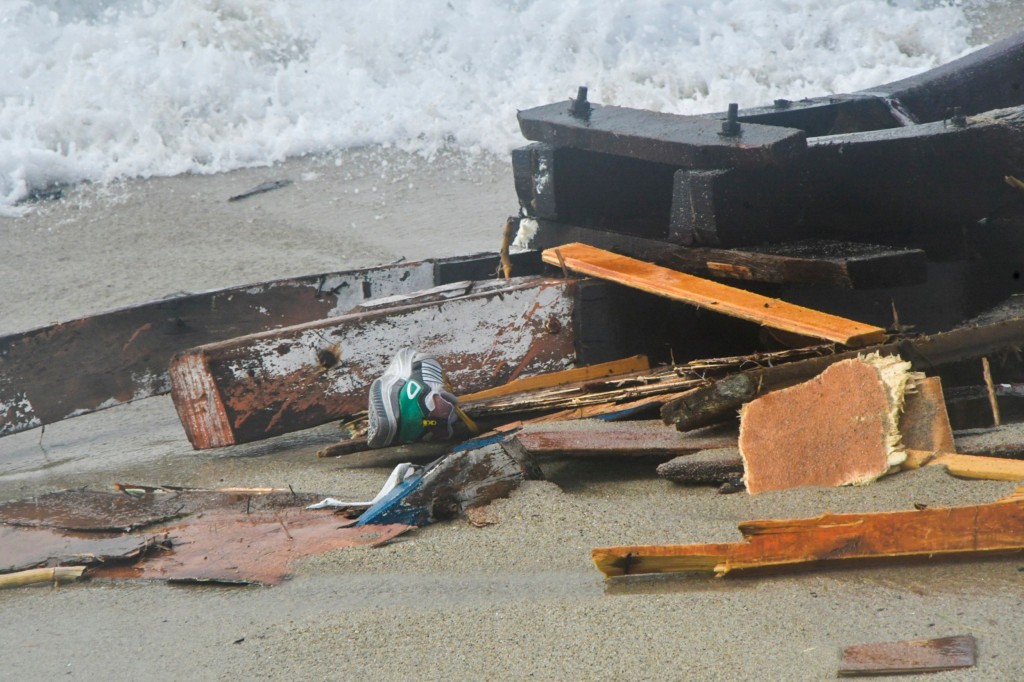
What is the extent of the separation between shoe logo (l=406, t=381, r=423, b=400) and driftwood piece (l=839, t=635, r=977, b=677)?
5.34ft

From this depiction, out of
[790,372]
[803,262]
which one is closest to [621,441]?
[790,372]

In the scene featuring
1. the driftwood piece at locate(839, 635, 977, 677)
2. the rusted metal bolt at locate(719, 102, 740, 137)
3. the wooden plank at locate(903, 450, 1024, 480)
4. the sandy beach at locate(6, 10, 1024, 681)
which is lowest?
the driftwood piece at locate(839, 635, 977, 677)

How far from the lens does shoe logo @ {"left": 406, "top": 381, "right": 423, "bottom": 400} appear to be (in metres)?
3.07

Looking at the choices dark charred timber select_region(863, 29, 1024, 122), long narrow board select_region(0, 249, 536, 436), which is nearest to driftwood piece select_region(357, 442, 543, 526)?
long narrow board select_region(0, 249, 536, 436)

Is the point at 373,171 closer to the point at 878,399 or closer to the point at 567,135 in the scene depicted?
the point at 567,135

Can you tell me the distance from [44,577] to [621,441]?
4.85 ft

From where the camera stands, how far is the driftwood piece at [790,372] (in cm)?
262

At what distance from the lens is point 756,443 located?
8.37 ft

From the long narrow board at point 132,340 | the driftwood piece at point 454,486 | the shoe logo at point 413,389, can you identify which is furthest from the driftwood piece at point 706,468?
the long narrow board at point 132,340

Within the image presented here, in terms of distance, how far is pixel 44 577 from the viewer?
2.40 meters

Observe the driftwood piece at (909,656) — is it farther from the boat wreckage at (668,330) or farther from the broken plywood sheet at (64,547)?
the broken plywood sheet at (64,547)

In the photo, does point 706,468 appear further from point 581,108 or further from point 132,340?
point 132,340

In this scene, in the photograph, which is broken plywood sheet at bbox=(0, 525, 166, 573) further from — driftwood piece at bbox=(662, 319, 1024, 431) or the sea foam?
the sea foam

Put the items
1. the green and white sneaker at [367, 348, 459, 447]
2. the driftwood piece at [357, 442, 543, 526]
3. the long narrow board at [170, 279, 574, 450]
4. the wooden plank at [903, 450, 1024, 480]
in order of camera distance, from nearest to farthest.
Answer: the wooden plank at [903, 450, 1024, 480] < the driftwood piece at [357, 442, 543, 526] < the green and white sneaker at [367, 348, 459, 447] < the long narrow board at [170, 279, 574, 450]
